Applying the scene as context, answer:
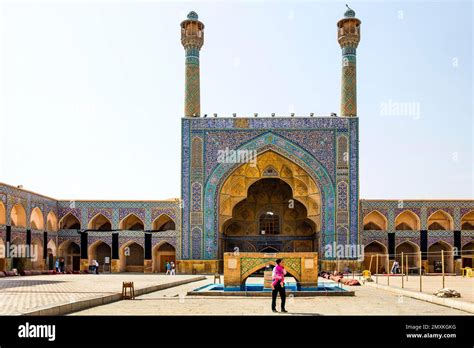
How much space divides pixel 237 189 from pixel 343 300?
15639 mm

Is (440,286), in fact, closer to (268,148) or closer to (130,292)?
(130,292)

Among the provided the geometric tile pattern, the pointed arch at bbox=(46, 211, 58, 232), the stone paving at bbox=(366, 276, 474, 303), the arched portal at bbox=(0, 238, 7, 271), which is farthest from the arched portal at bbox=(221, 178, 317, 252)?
the stone paving at bbox=(366, 276, 474, 303)

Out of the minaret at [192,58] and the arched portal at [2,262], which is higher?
the minaret at [192,58]

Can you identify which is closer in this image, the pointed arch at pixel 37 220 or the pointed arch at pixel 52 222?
the pointed arch at pixel 37 220

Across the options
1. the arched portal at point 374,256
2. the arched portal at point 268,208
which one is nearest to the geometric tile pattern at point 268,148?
the arched portal at point 268,208

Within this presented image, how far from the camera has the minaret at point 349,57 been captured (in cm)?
2573

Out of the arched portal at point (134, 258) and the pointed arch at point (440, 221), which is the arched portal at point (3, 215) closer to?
the arched portal at point (134, 258)

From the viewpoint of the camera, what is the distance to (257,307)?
9859 mm

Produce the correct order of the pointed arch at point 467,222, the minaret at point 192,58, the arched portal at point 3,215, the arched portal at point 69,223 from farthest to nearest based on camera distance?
the arched portal at point 69,223 → the pointed arch at point 467,222 → the minaret at point 192,58 → the arched portal at point 3,215

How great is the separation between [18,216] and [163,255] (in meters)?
7.22

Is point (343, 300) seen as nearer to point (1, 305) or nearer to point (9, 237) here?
point (1, 305)

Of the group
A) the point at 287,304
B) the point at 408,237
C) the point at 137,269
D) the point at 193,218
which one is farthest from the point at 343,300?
A: the point at 137,269

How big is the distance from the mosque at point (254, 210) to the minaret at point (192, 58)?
0.05m
